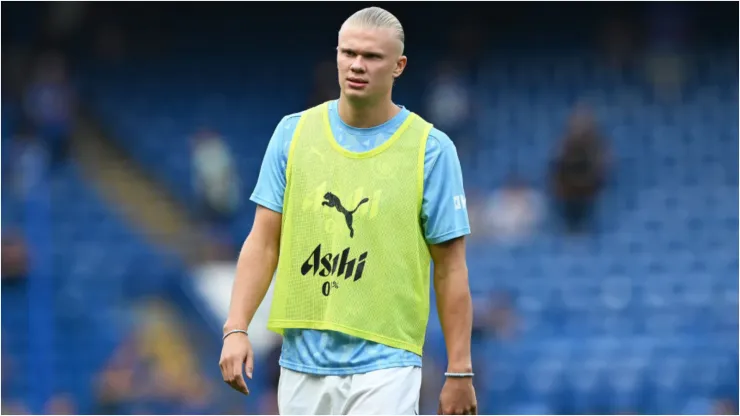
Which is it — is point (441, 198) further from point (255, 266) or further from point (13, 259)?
point (13, 259)

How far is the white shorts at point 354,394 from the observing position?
423 centimetres

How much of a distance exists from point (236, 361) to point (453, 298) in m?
0.70

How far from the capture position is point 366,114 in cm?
434

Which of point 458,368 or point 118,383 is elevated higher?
point 458,368

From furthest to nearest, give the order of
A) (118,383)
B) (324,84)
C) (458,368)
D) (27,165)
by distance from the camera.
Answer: (324,84) < (27,165) < (118,383) < (458,368)

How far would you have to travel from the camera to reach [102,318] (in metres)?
12.6

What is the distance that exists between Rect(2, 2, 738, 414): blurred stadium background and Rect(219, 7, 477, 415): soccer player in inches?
269

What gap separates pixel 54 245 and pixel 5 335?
1039mm

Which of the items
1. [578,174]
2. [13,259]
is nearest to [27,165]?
[13,259]

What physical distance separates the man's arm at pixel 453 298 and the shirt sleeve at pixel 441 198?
45mm

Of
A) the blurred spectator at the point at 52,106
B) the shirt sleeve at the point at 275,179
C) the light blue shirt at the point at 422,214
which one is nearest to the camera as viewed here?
the light blue shirt at the point at 422,214

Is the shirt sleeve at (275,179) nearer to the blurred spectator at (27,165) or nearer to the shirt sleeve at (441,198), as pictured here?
the shirt sleeve at (441,198)

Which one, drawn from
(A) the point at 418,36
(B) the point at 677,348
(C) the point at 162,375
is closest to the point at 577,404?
(B) the point at 677,348

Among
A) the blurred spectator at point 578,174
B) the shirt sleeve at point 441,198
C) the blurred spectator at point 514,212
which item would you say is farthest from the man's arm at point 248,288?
the blurred spectator at point 578,174
